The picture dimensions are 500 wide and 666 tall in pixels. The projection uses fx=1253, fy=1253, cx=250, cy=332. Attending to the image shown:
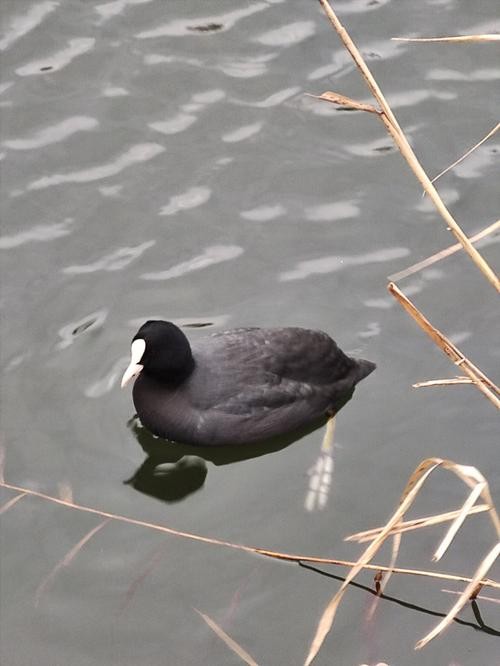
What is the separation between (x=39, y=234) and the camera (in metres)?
7.47

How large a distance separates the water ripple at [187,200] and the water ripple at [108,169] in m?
0.41

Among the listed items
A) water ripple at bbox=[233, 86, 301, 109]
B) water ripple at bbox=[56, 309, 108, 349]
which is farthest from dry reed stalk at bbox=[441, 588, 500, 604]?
water ripple at bbox=[233, 86, 301, 109]

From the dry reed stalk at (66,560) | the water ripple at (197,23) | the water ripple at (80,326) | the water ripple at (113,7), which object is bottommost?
the dry reed stalk at (66,560)

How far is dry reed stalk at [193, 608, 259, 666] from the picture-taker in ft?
17.8

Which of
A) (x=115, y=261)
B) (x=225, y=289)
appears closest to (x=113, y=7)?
(x=115, y=261)

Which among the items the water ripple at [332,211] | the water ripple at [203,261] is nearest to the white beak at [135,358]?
the water ripple at [203,261]

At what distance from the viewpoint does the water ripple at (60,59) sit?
8406 millimetres

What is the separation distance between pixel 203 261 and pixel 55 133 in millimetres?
1493

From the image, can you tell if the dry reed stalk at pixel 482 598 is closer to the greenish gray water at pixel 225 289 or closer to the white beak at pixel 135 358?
the greenish gray water at pixel 225 289

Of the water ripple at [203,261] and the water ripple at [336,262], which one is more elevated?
the water ripple at [203,261]

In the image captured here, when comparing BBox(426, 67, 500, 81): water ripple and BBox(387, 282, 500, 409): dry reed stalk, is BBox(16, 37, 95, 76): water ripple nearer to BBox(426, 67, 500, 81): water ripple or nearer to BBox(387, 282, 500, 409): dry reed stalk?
BBox(426, 67, 500, 81): water ripple

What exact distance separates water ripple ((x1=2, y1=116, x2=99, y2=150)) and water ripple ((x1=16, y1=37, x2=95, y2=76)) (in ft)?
1.67

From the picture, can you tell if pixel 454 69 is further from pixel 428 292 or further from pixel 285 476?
pixel 285 476

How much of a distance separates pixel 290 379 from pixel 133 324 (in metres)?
1.02
